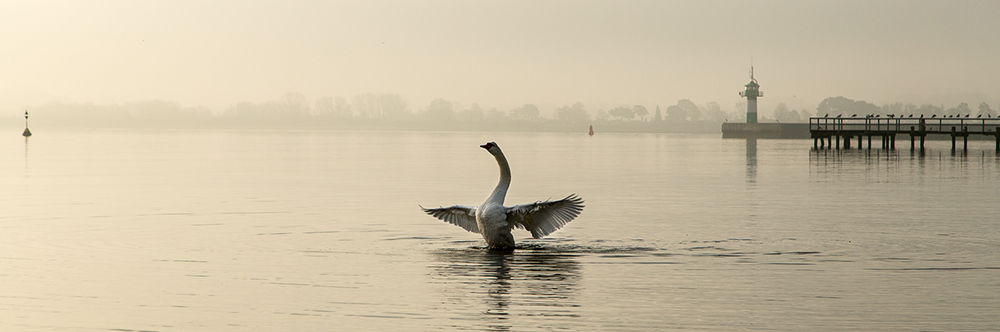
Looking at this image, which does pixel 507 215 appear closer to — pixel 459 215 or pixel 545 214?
pixel 545 214

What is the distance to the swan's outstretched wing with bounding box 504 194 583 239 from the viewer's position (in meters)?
16.6

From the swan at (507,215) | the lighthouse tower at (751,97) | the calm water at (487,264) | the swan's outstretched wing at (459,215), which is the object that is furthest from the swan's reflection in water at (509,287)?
the lighthouse tower at (751,97)

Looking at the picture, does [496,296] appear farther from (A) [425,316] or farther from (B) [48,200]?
(B) [48,200]

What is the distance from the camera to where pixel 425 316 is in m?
12.1

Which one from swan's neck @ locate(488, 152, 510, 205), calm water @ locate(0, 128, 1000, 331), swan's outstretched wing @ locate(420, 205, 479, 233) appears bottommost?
calm water @ locate(0, 128, 1000, 331)

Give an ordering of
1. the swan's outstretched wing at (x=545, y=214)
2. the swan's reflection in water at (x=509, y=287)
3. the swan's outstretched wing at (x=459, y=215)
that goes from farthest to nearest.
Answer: the swan's outstretched wing at (x=459, y=215) < the swan's outstretched wing at (x=545, y=214) < the swan's reflection in water at (x=509, y=287)

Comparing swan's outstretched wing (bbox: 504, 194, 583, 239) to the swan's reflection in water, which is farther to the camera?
swan's outstretched wing (bbox: 504, 194, 583, 239)

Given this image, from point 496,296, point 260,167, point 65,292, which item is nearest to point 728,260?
point 496,296

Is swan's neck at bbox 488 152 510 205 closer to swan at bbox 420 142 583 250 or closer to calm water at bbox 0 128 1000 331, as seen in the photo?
swan at bbox 420 142 583 250

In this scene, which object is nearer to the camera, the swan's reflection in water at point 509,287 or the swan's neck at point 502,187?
the swan's reflection in water at point 509,287

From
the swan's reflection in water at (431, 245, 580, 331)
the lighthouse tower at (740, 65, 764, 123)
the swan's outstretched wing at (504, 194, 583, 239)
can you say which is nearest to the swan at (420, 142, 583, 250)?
the swan's outstretched wing at (504, 194, 583, 239)

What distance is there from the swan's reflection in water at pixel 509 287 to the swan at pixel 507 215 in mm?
378

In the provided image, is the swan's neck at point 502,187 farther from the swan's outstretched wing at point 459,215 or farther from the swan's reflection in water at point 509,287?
the swan's reflection in water at point 509,287

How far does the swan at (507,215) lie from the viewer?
54.5 feet
